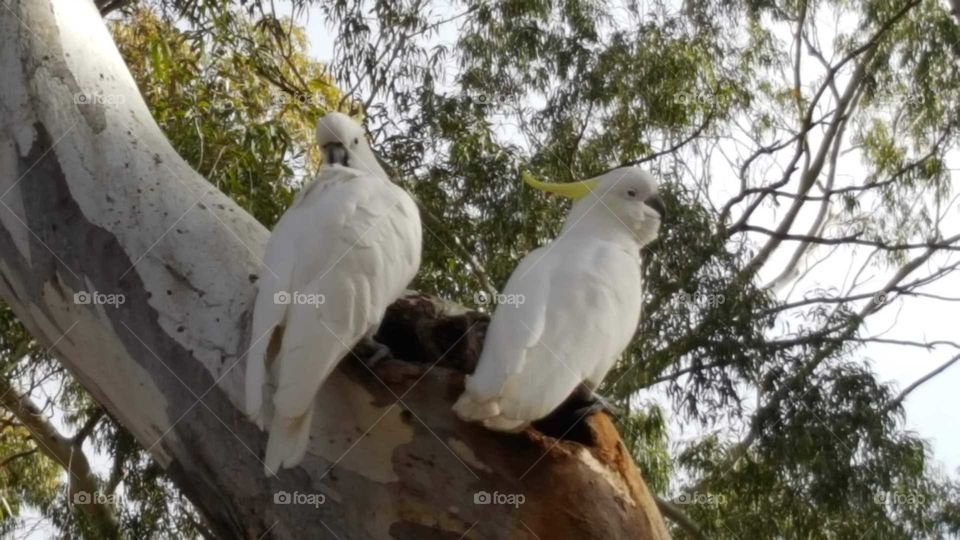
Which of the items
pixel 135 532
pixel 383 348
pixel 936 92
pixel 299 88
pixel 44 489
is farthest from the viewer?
pixel 936 92

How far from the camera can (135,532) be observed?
4.93 metres

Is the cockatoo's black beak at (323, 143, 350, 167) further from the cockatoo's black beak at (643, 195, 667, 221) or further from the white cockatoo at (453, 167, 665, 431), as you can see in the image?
the cockatoo's black beak at (643, 195, 667, 221)

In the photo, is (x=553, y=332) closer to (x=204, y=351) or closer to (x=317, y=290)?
(x=317, y=290)

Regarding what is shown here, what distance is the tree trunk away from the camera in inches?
77.7

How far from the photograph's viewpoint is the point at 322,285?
209cm

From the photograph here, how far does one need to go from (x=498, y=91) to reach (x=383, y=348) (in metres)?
3.99

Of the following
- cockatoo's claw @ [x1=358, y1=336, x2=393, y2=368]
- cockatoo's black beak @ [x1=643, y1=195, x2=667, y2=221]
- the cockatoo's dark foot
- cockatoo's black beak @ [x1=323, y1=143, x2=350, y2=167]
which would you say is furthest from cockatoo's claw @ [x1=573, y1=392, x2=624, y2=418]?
cockatoo's black beak @ [x1=323, y1=143, x2=350, y2=167]

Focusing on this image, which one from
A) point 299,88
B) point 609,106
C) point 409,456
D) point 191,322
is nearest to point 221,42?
point 299,88

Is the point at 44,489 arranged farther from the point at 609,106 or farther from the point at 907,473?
the point at 907,473

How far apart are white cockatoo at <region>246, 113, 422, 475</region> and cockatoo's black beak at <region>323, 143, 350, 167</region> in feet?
1.70

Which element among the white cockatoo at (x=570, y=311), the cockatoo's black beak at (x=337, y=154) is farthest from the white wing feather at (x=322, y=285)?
the cockatoo's black beak at (x=337, y=154)

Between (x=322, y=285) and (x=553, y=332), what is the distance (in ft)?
1.38

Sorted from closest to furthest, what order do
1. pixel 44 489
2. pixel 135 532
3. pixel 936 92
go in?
pixel 135 532 → pixel 44 489 → pixel 936 92

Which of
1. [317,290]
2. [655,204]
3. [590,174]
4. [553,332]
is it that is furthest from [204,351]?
[590,174]
